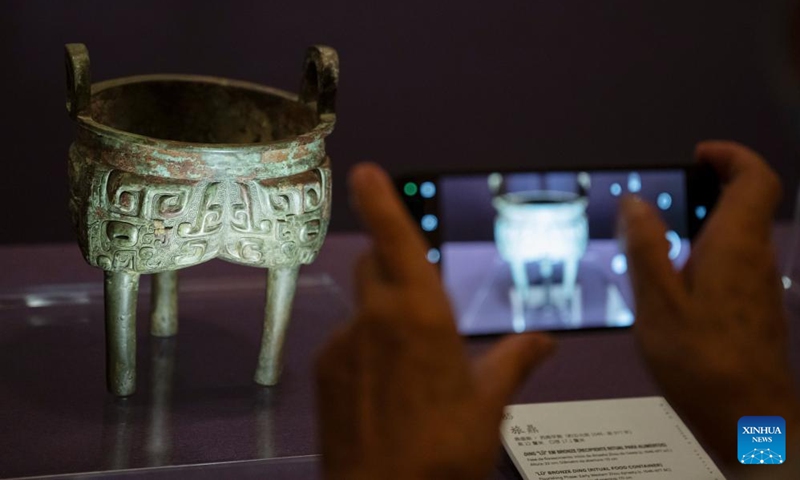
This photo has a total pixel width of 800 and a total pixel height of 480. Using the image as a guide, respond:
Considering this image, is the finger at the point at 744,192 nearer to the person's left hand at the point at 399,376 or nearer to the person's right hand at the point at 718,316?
the person's right hand at the point at 718,316

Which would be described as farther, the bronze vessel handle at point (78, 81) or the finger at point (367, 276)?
the bronze vessel handle at point (78, 81)

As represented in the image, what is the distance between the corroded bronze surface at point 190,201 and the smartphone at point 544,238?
352 millimetres

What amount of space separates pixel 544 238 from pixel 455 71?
64 cm

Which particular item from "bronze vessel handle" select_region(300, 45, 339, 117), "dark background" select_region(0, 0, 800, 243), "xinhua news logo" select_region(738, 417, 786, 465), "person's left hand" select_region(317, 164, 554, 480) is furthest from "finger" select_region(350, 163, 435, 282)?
"dark background" select_region(0, 0, 800, 243)

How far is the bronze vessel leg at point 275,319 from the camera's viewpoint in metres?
1.45

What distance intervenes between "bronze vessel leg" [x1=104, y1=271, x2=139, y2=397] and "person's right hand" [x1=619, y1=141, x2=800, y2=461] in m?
0.73

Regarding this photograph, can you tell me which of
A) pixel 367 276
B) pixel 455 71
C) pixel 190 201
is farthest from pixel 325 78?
pixel 455 71

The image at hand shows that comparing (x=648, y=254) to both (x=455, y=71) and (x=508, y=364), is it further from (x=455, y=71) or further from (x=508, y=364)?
(x=455, y=71)

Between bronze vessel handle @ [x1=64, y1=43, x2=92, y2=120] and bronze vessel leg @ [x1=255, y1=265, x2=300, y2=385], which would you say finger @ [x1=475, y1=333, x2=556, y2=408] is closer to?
bronze vessel leg @ [x1=255, y1=265, x2=300, y2=385]

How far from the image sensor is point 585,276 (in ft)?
5.93

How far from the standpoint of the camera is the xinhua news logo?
89 cm

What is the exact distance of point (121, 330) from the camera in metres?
1.39

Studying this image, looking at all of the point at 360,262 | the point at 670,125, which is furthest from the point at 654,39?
the point at 360,262

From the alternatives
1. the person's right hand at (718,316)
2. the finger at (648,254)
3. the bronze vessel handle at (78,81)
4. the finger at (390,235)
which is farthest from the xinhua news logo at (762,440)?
the bronze vessel handle at (78,81)
